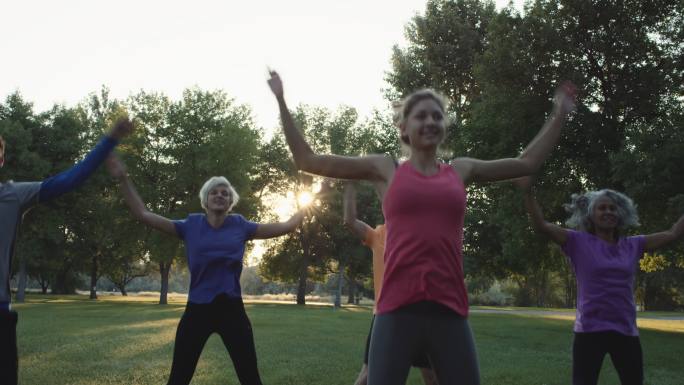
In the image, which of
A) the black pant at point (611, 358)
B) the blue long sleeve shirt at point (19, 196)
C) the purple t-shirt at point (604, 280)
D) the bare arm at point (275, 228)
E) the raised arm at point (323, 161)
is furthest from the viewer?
the bare arm at point (275, 228)

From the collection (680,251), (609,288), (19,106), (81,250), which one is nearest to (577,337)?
(609,288)

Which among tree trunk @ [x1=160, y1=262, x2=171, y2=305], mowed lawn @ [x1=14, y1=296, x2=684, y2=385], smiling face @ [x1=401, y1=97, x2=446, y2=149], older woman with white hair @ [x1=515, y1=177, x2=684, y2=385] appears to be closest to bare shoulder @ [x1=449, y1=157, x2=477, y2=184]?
smiling face @ [x1=401, y1=97, x2=446, y2=149]

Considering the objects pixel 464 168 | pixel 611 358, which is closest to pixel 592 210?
pixel 611 358

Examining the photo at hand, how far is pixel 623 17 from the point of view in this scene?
76.9 feet

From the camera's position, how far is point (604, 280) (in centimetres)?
515

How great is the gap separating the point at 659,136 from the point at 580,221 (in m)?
15.9

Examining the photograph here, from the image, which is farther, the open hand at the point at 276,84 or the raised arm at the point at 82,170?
the raised arm at the point at 82,170

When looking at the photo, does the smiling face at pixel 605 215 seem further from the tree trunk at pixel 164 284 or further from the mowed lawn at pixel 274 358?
the tree trunk at pixel 164 284

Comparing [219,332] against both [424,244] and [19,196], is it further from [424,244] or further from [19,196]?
[424,244]

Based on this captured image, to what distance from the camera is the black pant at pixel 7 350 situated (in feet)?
13.0

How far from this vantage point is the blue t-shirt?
534 centimetres

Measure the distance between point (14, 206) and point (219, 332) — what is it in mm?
1957

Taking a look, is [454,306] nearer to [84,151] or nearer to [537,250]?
[537,250]

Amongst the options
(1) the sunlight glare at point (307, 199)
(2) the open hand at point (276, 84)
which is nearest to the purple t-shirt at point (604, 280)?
(1) the sunlight glare at point (307, 199)
